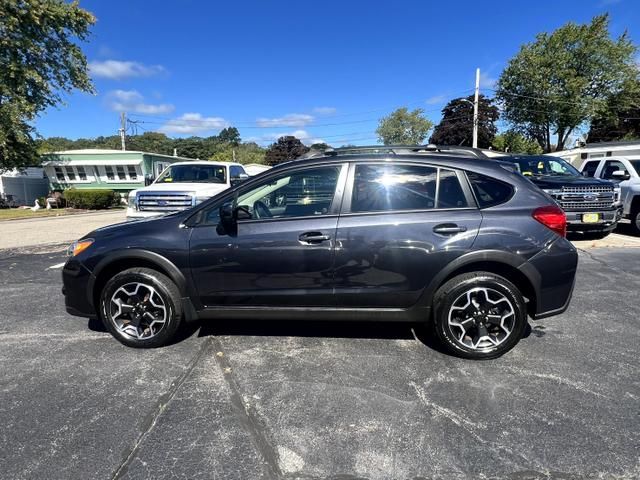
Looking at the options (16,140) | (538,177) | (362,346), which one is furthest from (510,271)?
(16,140)

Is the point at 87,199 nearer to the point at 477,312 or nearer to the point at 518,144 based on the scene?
the point at 477,312

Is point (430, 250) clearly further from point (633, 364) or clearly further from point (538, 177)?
point (538, 177)

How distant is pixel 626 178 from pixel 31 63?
28312mm

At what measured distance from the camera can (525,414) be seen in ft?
8.79

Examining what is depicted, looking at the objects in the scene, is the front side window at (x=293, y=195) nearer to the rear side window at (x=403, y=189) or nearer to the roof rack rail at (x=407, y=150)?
the rear side window at (x=403, y=189)

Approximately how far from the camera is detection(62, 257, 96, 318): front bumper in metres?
3.61

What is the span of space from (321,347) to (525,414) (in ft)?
5.74

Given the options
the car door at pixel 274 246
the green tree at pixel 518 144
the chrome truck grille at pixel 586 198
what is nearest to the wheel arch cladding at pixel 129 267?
the car door at pixel 274 246

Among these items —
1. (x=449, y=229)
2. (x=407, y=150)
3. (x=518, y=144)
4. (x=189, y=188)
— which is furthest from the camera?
(x=518, y=144)

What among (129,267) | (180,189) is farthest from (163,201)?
(129,267)

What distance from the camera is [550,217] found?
331 centimetres

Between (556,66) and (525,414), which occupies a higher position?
(556,66)

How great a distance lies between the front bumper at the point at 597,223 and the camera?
868 centimetres

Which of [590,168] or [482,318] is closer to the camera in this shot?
[482,318]
